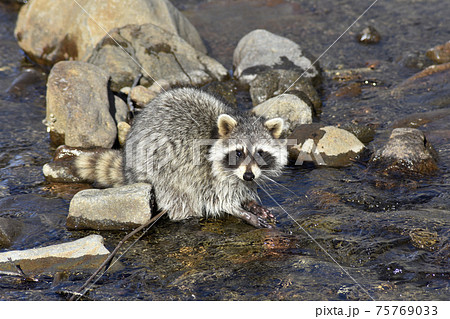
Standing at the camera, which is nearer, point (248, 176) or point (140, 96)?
point (248, 176)

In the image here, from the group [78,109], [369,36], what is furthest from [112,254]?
[369,36]

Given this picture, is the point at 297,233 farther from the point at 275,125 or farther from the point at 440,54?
the point at 440,54

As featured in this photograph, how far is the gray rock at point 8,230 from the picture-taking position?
4.35 m

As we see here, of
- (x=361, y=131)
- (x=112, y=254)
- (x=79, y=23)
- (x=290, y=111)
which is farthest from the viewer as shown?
(x=79, y=23)

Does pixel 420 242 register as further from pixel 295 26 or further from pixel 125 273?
pixel 295 26

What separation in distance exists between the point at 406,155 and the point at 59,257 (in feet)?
11.7

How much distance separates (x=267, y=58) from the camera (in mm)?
8102

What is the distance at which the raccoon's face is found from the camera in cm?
450

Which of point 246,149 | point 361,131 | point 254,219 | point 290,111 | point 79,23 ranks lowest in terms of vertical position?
point 254,219

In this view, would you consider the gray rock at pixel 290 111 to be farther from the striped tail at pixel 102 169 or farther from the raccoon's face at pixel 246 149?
the striped tail at pixel 102 169

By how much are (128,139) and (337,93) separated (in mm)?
3738
